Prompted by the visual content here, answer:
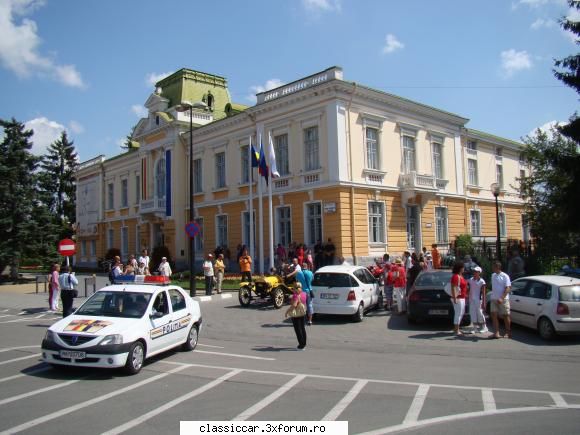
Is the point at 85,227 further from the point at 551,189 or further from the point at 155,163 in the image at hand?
the point at 551,189

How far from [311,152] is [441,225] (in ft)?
34.2

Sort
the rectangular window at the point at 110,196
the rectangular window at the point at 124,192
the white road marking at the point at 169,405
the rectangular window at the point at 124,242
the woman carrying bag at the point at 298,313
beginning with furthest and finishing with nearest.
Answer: the rectangular window at the point at 110,196
the rectangular window at the point at 124,192
the rectangular window at the point at 124,242
the woman carrying bag at the point at 298,313
the white road marking at the point at 169,405

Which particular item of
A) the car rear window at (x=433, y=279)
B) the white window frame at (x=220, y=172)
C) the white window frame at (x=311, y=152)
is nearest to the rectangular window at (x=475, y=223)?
the white window frame at (x=311, y=152)

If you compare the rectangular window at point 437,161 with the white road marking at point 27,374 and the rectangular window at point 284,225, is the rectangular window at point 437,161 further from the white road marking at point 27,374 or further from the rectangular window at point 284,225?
the white road marking at point 27,374

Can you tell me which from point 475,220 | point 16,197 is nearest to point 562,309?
point 475,220

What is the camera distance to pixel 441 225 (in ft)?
104

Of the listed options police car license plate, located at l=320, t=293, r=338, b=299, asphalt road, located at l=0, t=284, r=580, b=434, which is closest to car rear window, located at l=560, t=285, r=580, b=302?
asphalt road, located at l=0, t=284, r=580, b=434

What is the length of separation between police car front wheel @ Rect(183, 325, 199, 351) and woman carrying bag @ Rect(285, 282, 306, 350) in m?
2.10

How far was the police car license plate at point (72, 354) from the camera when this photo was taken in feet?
26.7

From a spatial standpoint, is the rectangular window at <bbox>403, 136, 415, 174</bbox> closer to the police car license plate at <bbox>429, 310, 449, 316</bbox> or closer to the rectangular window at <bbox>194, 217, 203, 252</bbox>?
the rectangular window at <bbox>194, 217, 203, 252</bbox>

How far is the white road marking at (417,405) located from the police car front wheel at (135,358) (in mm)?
4670

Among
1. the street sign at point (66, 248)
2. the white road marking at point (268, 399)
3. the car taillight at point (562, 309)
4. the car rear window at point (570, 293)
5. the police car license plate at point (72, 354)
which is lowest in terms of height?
the white road marking at point (268, 399)

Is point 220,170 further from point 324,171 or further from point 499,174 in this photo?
point 499,174

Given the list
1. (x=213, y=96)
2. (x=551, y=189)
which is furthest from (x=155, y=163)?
(x=551, y=189)
